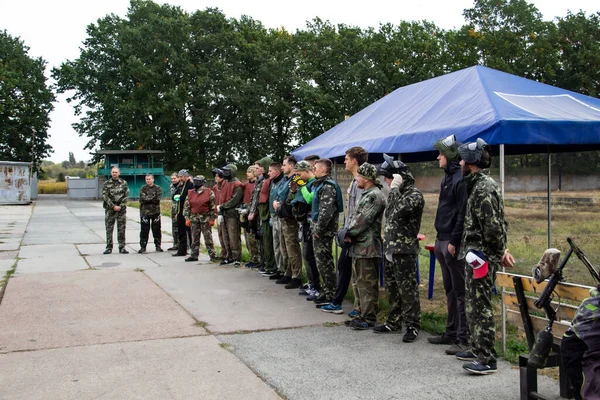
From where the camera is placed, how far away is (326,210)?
7.45m

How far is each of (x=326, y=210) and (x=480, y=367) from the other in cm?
307

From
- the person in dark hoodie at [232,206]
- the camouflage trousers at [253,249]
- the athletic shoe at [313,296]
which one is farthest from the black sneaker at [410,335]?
the person in dark hoodie at [232,206]

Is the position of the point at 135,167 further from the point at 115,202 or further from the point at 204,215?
the point at 204,215

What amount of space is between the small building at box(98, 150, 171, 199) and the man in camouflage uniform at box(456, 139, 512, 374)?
47752 millimetres

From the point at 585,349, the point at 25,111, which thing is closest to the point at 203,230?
the point at 585,349

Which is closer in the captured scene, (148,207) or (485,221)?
(485,221)

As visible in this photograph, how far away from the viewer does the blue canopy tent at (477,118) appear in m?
6.27

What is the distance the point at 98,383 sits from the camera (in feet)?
16.0

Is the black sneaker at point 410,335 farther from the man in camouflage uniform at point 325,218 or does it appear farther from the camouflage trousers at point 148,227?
the camouflage trousers at point 148,227

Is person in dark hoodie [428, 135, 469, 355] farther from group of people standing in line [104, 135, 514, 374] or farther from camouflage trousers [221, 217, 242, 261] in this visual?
camouflage trousers [221, 217, 242, 261]

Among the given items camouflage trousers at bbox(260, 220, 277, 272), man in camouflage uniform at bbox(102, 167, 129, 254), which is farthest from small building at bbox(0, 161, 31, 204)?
camouflage trousers at bbox(260, 220, 277, 272)

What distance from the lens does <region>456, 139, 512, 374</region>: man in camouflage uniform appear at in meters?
4.84

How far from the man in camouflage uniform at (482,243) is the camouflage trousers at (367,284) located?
1.66 m

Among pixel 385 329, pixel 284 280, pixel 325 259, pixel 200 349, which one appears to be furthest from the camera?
pixel 284 280
